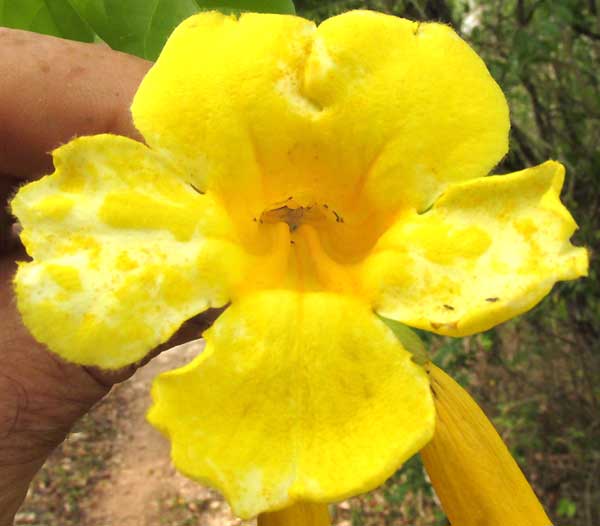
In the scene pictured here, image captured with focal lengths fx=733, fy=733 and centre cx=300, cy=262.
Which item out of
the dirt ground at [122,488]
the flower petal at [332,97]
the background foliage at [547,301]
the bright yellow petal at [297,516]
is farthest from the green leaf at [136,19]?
the dirt ground at [122,488]

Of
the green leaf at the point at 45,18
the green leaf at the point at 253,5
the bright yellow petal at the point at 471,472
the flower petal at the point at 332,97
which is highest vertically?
the flower petal at the point at 332,97

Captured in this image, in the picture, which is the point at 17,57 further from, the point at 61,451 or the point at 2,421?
the point at 61,451

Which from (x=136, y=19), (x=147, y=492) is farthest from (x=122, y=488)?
(x=136, y=19)

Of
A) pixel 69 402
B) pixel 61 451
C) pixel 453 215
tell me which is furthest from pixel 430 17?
pixel 61 451

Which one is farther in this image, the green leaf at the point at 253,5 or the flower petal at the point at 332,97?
the green leaf at the point at 253,5

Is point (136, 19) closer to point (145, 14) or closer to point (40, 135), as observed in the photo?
point (145, 14)

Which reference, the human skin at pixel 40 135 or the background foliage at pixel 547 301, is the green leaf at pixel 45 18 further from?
the background foliage at pixel 547 301

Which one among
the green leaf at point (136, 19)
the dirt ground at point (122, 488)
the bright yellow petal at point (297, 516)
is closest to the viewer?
the bright yellow petal at point (297, 516)
